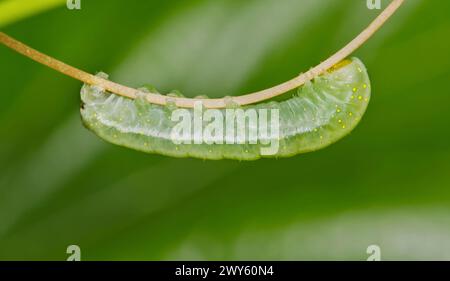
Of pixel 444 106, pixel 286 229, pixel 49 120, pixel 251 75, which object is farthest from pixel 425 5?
pixel 49 120
